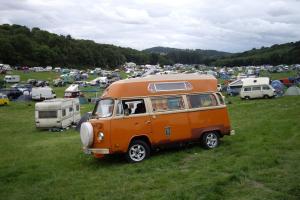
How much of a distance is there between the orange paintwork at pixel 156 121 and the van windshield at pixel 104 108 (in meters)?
0.20

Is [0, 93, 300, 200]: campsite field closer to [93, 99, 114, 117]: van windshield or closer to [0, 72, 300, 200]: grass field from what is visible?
[0, 72, 300, 200]: grass field

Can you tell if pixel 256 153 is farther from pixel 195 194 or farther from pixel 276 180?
pixel 195 194

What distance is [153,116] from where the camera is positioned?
13.9m

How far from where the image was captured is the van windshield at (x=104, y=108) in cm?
1342

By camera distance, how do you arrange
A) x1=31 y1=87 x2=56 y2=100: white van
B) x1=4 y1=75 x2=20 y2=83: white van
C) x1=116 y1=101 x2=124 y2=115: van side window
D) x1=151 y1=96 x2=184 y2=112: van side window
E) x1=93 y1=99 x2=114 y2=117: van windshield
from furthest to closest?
1. x1=4 y1=75 x2=20 y2=83: white van
2. x1=31 y1=87 x2=56 y2=100: white van
3. x1=151 y1=96 x2=184 y2=112: van side window
4. x1=93 y1=99 x2=114 y2=117: van windshield
5. x1=116 y1=101 x2=124 y2=115: van side window

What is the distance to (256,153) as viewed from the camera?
1312 centimetres

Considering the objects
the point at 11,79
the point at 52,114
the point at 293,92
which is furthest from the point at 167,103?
the point at 11,79

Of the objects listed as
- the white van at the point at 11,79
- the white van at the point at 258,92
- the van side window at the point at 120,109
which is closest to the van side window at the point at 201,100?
the van side window at the point at 120,109

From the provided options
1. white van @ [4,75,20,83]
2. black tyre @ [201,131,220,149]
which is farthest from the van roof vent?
white van @ [4,75,20,83]

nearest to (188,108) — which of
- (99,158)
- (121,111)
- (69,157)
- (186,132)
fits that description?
(186,132)

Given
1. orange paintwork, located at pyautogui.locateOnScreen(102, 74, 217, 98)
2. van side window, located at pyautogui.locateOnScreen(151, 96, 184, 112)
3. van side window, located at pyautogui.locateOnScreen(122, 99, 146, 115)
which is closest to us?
van side window, located at pyautogui.locateOnScreen(122, 99, 146, 115)

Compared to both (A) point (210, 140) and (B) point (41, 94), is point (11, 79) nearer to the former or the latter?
(B) point (41, 94)

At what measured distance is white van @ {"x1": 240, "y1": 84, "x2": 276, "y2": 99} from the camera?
4319cm

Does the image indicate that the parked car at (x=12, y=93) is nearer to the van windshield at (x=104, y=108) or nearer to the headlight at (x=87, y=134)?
the van windshield at (x=104, y=108)
